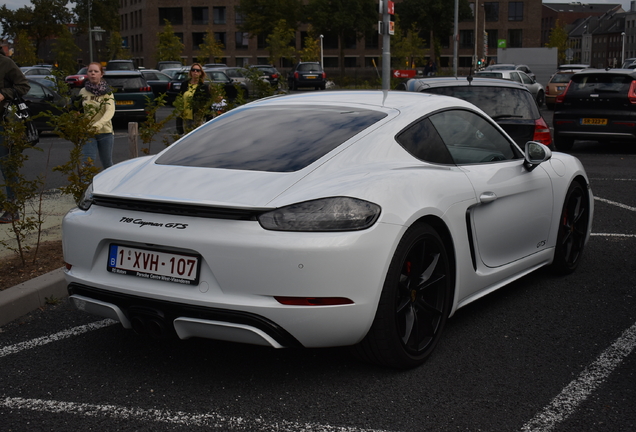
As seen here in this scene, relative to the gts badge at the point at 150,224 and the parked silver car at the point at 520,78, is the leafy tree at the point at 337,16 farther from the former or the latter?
the gts badge at the point at 150,224

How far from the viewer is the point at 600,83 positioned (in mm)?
15969

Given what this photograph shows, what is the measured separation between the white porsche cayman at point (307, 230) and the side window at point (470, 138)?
16 mm

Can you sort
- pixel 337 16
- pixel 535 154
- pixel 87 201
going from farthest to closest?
pixel 337 16 < pixel 535 154 < pixel 87 201

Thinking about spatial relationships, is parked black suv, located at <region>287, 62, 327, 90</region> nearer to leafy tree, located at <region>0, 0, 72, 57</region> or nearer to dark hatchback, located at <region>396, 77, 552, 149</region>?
dark hatchback, located at <region>396, 77, 552, 149</region>

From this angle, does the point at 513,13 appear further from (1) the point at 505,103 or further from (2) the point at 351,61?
(1) the point at 505,103

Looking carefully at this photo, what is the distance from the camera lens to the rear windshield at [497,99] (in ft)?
29.8

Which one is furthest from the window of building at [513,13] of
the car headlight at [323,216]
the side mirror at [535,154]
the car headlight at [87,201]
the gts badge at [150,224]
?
the gts badge at [150,224]

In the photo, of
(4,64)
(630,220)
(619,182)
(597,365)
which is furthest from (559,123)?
(597,365)

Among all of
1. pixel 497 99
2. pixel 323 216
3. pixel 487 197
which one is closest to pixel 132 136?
pixel 497 99

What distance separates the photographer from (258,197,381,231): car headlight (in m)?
3.56

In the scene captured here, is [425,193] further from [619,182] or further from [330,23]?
[330,23]

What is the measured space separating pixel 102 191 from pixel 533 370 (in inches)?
92.9

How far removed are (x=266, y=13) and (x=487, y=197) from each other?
81458 mm

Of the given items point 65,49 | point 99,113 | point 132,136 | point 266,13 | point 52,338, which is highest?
point 266,13
